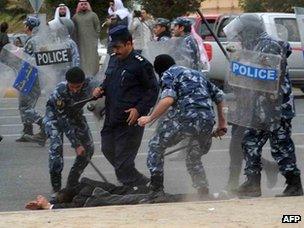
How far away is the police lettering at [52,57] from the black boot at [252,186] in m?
3.40

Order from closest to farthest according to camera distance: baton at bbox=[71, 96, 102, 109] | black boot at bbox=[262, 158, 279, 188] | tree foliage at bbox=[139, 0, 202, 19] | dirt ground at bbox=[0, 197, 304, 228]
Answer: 1. dirt ground at bbox=[0, 197, 304, 228]
2. baton at bbox=[71, 96, 102, 109]
3. black boot at bbox=[262, 158, 279, 188]
4. tree foliage at bbox=[139, 0, 202, 19]

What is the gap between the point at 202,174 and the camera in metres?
8.04

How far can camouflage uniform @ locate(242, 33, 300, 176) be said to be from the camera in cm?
774

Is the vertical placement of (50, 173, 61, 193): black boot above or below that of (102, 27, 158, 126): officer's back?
below

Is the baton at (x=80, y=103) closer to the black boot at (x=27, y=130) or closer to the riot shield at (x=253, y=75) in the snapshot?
the riot shield at (x=253, y=75)

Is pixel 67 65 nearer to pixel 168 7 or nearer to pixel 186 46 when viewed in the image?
pixel 186 46

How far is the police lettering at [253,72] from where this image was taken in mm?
7699

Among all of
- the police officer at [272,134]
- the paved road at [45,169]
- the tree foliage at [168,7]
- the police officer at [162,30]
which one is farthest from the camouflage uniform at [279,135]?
the tree foliage at [168,7]

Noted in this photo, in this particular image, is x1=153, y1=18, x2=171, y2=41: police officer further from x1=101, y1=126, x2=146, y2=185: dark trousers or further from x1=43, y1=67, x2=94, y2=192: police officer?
x1=101, y1=126, x2=146, y2=185: dark trousers

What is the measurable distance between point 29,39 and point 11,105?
7.48 meters

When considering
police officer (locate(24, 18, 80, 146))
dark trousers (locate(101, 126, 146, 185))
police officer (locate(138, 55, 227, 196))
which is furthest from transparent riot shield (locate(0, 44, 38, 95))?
police officer (locate(138, 55, 227, 196))

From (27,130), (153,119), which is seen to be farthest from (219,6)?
(153,119)

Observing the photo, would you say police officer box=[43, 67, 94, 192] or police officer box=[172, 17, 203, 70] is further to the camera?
police officer box=[172, 17, 203, 70]

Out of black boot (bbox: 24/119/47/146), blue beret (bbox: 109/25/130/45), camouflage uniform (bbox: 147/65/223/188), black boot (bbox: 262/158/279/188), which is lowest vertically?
black boot (bbox: 24/119/47/146)
